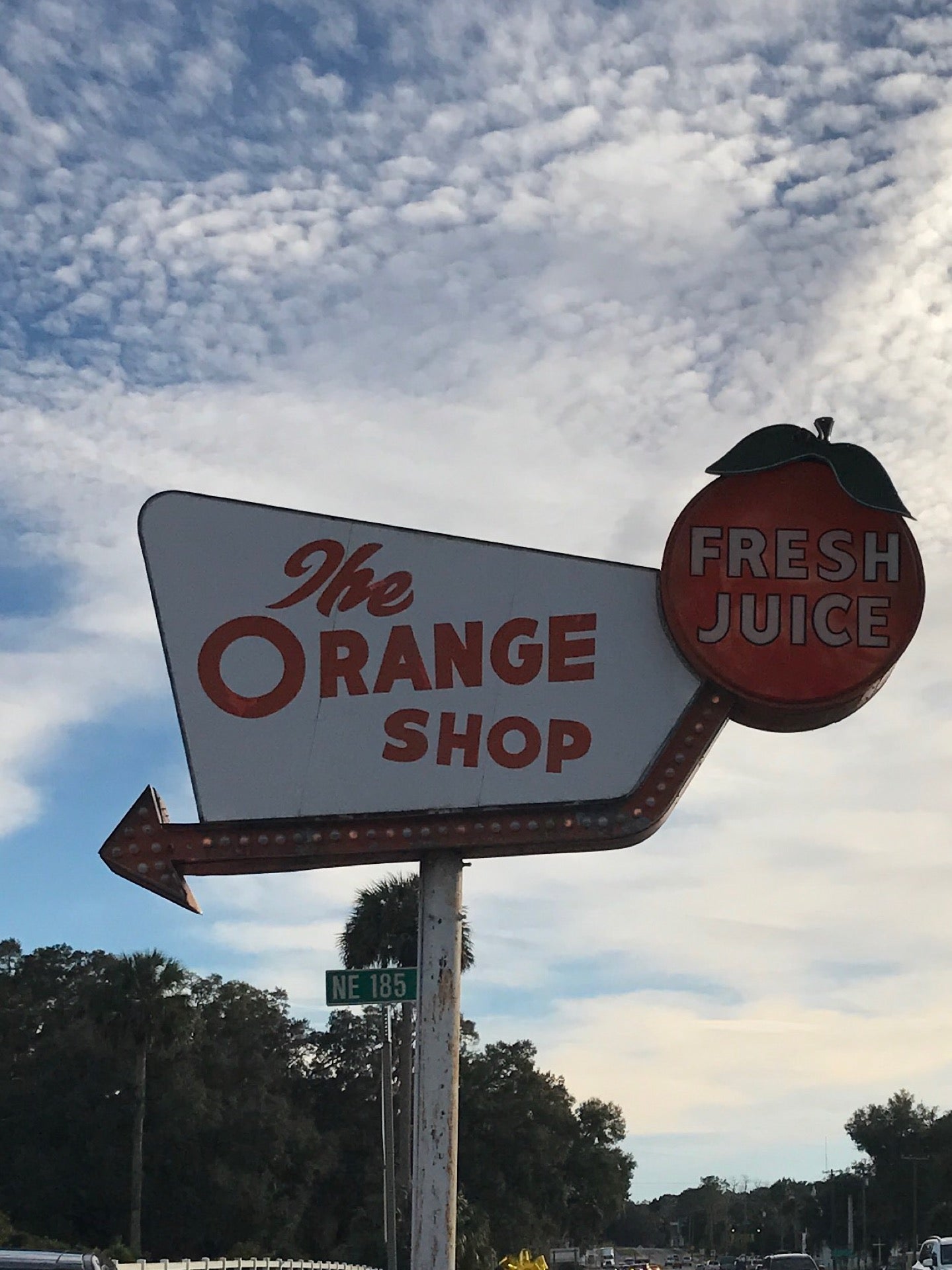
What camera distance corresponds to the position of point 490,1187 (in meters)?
56.5

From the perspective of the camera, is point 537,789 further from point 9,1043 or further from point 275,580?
point 9,1043

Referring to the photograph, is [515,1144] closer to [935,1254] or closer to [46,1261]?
[935,1254]

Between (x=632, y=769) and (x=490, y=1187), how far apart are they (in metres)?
48.7

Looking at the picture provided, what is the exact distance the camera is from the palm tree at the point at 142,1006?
43.1 m

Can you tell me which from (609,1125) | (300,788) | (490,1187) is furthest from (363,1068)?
(300,788)

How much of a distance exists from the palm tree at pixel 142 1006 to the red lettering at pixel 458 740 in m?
33.2

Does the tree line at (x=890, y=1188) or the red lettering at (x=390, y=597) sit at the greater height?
the red lettering at (x=390, y=597)

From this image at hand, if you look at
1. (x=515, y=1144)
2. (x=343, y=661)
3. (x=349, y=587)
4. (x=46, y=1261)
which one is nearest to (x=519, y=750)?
(x=343, y=661)

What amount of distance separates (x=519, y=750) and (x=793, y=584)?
8.19ft

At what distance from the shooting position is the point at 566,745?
39.3 feet

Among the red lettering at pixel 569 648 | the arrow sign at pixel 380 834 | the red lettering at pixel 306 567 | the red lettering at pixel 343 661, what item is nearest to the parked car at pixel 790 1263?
the arrow sign at pixel 380 834

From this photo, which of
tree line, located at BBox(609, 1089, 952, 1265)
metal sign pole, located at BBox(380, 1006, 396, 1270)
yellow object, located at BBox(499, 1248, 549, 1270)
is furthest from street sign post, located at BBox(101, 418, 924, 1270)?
tree line, located at BBox(609, 1089, 952, 1265)

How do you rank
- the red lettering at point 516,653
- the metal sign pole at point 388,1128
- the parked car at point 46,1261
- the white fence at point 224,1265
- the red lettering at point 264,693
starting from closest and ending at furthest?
the parked car at point 46,1261
the red lettering at point 516,653
the red lettering at point 264,693
the metal sign pole at point 388,1128
the white fence at point 224,1265

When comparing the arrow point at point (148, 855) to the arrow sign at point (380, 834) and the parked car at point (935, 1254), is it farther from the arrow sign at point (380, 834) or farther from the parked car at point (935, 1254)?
the parked car at point (935, 1254)
